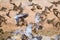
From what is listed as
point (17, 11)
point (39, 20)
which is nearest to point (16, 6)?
point (17, 11)

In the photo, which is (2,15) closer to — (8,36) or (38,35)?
(8,36)

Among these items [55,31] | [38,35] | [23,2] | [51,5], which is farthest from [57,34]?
[23,2]

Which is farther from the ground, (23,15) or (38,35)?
(23,15)

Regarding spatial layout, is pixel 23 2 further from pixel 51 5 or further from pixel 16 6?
pixel 51 5

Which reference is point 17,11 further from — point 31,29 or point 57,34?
point 57,34

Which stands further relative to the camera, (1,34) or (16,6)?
(16,6)

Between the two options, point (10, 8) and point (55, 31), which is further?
point (10, 8)

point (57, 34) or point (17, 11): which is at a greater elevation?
point (17, 11)
